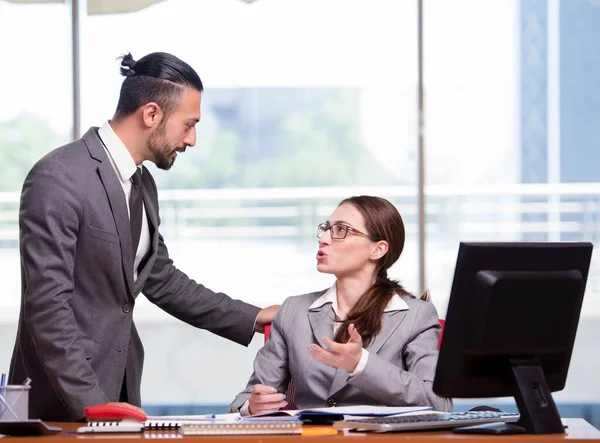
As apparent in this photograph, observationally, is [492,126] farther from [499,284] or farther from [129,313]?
[499,284]

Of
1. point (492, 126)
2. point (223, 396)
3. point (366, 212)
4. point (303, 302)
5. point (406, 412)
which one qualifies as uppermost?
point (492, 126)

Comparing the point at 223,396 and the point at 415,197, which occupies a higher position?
the point at 415,197

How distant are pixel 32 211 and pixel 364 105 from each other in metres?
3.16

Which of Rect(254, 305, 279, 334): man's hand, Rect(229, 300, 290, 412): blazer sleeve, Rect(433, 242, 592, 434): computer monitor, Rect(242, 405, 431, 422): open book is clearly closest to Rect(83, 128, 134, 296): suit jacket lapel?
Rect(229, 300, 290, 412): blazer sleeve

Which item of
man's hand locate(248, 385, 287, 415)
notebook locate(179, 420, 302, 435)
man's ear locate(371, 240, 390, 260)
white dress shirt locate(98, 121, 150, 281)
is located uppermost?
white dress shirt locate(98, 121, 150, 281)

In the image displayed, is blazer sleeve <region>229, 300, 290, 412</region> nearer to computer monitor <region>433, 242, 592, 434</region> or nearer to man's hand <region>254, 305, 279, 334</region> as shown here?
man's hand <region>254, 305, 279, 334</region>

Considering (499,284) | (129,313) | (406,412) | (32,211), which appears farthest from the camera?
(129,313)

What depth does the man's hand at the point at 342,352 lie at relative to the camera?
2.39 metres

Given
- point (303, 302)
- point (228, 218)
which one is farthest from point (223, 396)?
point (303, 302)

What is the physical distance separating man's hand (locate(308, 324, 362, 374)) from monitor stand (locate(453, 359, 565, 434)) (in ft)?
1.01

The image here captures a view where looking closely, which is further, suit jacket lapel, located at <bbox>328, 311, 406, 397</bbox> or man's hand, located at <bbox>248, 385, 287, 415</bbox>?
suit jacket lapel, located at <bbox>328, 311, 406, 397</bbox>

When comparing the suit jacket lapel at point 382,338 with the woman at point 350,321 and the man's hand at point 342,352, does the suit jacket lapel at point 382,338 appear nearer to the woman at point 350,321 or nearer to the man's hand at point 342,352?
the woman at point 350,321

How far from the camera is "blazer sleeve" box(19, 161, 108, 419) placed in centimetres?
266

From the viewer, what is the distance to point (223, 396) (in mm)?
5680
